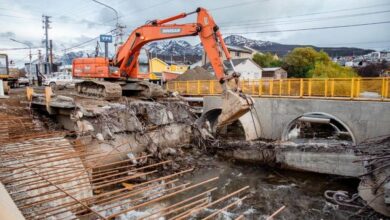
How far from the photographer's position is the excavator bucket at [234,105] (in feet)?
25.8

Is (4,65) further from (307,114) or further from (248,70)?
(248,70)

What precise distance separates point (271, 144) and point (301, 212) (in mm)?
3920

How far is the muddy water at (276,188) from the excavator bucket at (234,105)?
2487 millimetres

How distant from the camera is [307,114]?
1181 centimetres

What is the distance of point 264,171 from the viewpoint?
1065 cm

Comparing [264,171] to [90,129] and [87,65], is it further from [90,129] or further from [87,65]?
[87,65]

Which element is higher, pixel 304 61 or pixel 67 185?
pixel 304 61

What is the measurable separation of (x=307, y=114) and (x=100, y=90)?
9068mm

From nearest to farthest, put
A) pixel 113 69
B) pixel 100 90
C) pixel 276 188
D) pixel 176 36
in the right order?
pixel 276 188 < pixel 176 36 < pixel 100 90 < pixel 113 69

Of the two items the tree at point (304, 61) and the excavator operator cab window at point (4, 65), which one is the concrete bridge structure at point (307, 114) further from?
the tree at point (304, 61)

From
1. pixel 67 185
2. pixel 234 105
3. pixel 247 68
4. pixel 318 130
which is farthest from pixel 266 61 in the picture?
pixel 67 185

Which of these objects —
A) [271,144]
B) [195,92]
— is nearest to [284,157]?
[271,144]

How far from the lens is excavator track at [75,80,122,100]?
11.2 m

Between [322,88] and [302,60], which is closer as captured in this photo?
[322,88]
